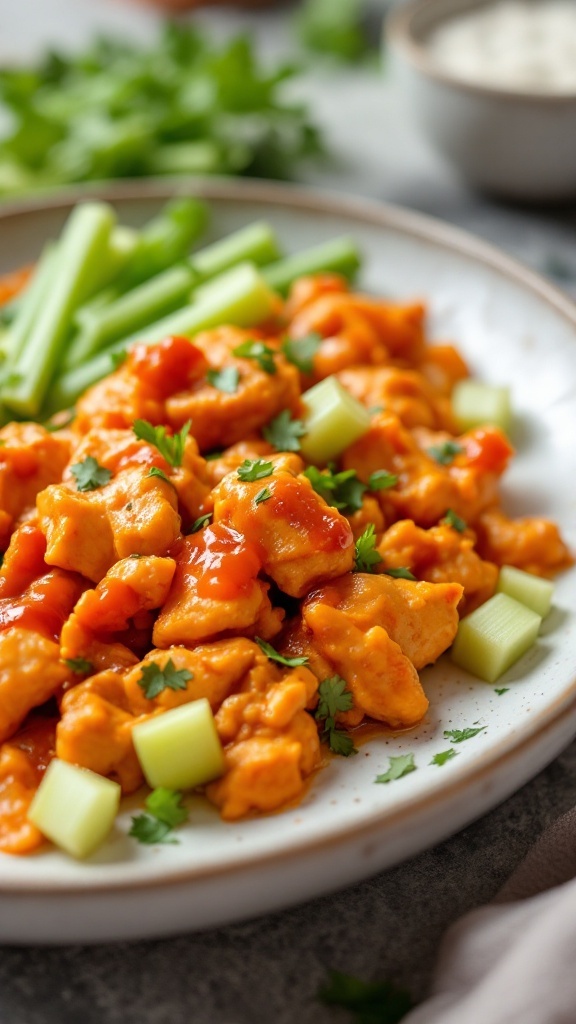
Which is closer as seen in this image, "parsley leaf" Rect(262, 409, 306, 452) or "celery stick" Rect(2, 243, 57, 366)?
"parsley leaf" Rect(262, 409, 306, 452)

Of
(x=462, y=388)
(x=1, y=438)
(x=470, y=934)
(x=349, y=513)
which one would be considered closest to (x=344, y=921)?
(x=470, y=934)

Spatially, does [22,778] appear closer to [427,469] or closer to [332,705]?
[332,705]

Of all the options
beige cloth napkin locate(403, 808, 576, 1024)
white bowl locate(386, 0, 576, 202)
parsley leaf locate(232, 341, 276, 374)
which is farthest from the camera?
white bowl locate(386, 0, 576, 202)

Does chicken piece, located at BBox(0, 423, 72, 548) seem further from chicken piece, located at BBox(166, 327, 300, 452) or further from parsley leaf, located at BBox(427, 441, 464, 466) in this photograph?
parsley leaf, located at BBox(427, 441, 464, 466)

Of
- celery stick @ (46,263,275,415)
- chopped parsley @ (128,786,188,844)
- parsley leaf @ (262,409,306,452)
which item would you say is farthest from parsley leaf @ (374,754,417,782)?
celery stick @ (46,263,275,415)

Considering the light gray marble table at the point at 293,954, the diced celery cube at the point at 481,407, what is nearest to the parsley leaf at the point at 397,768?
the light gray marble table at the point at 293,954
